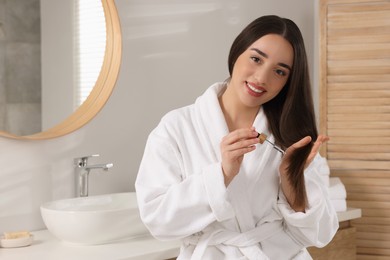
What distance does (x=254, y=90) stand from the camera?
1.86 m

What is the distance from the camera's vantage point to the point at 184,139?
1.92 metres

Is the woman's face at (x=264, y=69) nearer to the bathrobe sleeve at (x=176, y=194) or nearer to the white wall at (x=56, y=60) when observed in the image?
the bathrobe sleeve at (x=176, y=194)

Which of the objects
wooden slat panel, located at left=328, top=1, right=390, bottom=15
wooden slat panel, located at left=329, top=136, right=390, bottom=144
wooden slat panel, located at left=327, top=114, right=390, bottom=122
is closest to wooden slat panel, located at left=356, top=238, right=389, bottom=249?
wooden slat panel, located at left=329, top=136, right=390, bottom=144

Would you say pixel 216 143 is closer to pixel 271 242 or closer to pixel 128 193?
pixel 271 242

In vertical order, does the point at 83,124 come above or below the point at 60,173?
above

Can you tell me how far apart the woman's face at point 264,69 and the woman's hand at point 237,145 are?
20 cm

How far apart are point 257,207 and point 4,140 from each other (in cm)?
96

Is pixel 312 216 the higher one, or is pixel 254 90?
pixel 254 90

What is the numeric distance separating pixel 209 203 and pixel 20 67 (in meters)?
1.02

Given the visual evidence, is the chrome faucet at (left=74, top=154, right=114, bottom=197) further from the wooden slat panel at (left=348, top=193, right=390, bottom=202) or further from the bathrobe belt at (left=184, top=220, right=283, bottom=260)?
the wooden slat panel at (left=348, top=193, right=390, bottom=202)

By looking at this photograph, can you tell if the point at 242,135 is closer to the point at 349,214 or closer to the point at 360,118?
the point at 349,214

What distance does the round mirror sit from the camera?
7.82 ft

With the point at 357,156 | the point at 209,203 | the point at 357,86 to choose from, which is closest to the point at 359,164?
the point at 357,156

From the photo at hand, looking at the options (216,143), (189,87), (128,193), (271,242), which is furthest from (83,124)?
(271,242)
